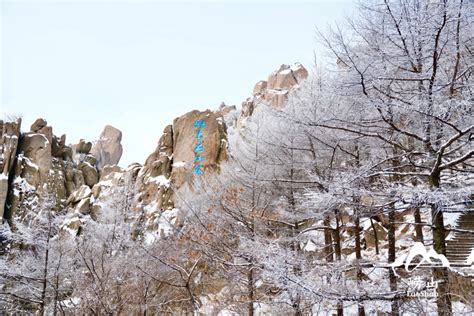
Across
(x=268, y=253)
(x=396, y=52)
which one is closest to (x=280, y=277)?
(x=268, y=253)

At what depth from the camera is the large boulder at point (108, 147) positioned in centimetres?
4594

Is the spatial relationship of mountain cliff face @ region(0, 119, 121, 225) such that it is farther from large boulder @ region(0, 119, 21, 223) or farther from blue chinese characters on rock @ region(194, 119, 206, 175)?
blue chinese characters on rock @ region(194, 119, 206, 175)

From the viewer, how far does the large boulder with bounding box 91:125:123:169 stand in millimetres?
45938

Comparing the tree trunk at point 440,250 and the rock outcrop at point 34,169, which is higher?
the rock outcrop at point 34,169

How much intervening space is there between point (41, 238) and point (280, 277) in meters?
7.98

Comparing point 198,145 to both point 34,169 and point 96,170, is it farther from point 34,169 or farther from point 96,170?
point 96,170

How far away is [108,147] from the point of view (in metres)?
46.9

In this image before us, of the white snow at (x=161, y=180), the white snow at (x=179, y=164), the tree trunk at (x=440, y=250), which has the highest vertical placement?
the white snow at (x=179, y=164)

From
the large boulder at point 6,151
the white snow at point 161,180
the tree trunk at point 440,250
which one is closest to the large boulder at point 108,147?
the large boulder at point 6,151

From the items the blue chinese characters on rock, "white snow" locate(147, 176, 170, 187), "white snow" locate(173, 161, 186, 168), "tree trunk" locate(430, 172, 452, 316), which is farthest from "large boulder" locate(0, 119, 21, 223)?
"tree trunk" locate(430, 172, 452, 316)

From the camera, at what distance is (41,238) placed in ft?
31.9

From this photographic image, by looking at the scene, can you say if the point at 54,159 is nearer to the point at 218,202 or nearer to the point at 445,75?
the point at 218,202

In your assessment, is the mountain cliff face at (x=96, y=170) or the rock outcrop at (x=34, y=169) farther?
the rock outcrop at (x=34, y=169)

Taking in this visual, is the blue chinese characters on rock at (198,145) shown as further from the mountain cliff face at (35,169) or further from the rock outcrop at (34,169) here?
the rock outcrop at (34,169)
